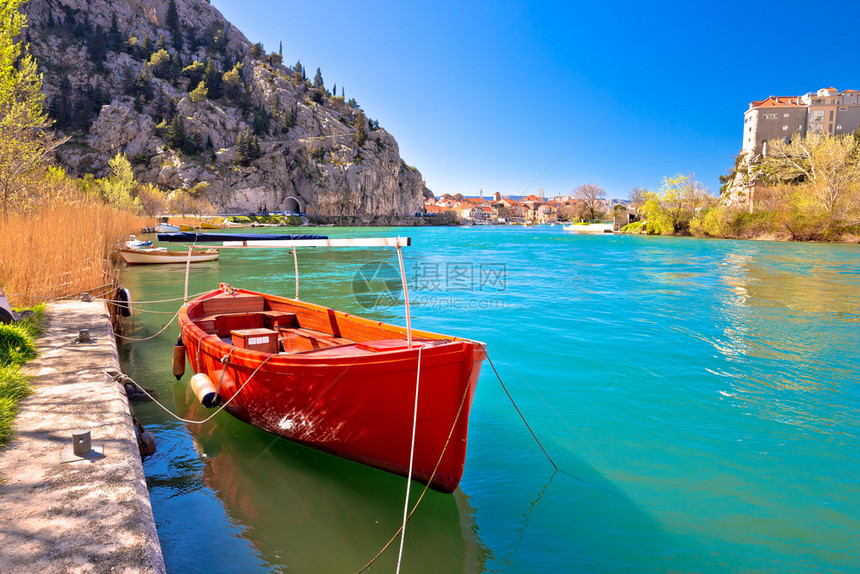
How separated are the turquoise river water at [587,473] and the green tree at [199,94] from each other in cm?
11413

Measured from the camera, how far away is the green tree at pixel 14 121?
1085 centimetres

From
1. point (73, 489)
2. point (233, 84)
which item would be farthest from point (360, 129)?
point (73, 489)

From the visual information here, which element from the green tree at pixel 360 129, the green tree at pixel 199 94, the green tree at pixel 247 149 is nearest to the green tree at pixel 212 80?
the green tree at pixel 199 94

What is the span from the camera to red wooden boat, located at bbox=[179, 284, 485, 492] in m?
4.11

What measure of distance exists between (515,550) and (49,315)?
847cm

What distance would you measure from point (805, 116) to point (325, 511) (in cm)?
9962

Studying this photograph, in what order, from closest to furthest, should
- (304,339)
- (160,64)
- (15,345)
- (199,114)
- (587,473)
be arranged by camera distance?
(587,473) → (15,345) → (304,339) → (199,114) → (160,64)

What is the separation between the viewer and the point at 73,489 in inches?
117

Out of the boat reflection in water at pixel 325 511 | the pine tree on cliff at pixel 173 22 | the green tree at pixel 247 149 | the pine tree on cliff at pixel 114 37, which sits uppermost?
the pine tree on cliff at pixel 173 22

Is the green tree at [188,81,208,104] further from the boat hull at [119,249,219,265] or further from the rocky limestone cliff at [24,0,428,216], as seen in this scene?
the boat hull at [119,249,219,265]

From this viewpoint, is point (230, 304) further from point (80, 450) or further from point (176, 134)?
point (176, 134)

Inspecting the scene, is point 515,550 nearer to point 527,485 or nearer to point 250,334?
point 527,485

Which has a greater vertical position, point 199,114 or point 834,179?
point 199,114

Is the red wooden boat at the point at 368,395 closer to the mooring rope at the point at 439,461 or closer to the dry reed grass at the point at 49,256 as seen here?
the mooring rope at the point at 439,461
